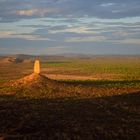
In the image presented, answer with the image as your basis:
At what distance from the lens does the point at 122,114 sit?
14992mm

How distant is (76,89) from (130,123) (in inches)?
525

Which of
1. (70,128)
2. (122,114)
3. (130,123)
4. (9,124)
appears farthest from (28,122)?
(122,114)

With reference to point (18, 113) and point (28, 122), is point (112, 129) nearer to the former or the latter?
point (28, 122)

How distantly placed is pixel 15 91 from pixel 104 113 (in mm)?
11581

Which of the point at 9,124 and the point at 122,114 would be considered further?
the point at 122,114

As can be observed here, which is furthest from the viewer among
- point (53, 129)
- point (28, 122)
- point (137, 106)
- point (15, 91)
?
point (15, 91)

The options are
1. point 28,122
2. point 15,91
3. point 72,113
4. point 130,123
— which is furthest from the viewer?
point 15,91

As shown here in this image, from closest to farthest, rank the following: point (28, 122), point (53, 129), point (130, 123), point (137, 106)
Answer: point (53, 129) → point (28, 122) → point (130, 123) → point (137, 106)

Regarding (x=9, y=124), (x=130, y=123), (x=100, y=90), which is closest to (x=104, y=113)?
(x=130, y=123)

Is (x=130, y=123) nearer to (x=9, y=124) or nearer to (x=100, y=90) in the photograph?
(x=9, y=124)

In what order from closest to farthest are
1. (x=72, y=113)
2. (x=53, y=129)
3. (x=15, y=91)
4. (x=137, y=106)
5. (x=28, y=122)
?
(x=53, y=129) < (x=28, y=122) < (x=72, y=113) < (x=137, y=106) < (x=15, y=91)

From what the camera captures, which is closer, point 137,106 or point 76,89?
point 137,106

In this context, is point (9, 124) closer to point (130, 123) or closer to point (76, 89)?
point (130, 123)

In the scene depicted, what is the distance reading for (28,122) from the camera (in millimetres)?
12156
